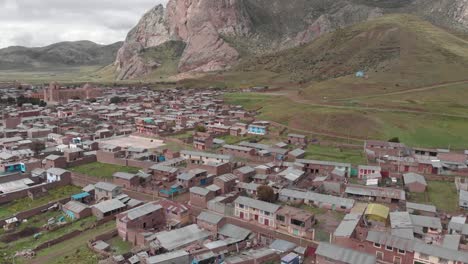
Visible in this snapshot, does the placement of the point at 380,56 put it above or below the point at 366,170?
above

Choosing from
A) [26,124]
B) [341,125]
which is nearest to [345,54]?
[341,125]

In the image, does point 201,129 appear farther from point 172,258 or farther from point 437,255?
point 437,255

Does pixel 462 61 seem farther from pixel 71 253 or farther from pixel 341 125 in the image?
pixel 71 253

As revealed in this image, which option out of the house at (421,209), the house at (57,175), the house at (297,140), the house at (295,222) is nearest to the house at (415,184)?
the house at (421,209)

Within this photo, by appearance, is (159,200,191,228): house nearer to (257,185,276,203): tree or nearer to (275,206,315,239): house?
(257,185,276,203): tree

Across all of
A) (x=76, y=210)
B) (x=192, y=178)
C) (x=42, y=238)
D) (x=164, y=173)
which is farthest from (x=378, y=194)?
(x=42, y=238)

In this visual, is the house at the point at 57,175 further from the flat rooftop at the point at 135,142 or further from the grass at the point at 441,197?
the grass at the point at 441,197
